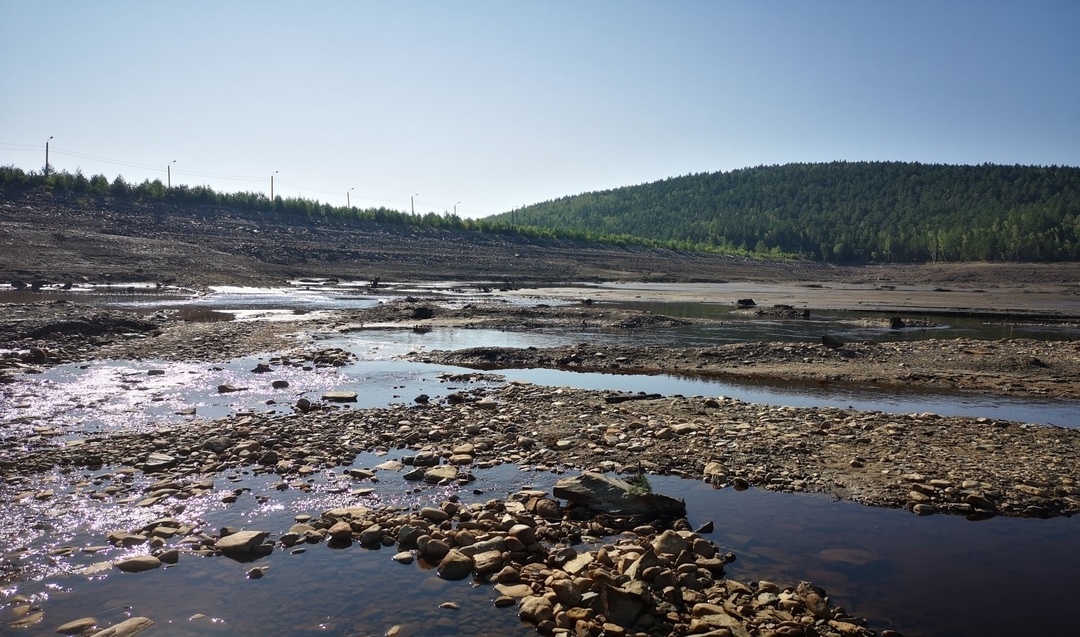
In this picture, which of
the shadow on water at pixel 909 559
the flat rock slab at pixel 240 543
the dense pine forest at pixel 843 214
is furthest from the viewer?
the dense pine forest at pixel 843 214

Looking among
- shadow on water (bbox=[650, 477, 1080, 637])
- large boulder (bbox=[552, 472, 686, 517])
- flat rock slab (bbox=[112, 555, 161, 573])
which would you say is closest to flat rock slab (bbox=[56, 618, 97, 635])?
flat rock slab (bbox=[112, 555, 161, 573])

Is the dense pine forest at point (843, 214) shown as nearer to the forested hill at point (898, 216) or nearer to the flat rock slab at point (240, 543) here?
the forested hill at point (898, 216)

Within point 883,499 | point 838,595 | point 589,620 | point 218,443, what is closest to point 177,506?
point 218,443

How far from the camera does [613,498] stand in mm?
8469

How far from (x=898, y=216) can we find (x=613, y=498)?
17421 centimetres

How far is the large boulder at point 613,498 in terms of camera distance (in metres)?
8.31

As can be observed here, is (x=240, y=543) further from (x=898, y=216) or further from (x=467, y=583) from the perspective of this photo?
(x=898, y=216)

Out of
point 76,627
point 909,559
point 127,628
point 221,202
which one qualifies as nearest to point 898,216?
point 221,202

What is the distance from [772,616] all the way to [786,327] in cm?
2808

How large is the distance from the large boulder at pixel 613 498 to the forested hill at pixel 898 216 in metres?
114

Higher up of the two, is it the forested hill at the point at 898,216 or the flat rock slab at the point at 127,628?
the forested hill at the point at 898,216

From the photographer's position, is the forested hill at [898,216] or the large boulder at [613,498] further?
the forested hill at [898,216]

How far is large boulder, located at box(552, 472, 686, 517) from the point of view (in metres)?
8.31

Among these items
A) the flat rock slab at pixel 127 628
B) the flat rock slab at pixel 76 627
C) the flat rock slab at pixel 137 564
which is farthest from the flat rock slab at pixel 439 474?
the flat rock slab at pixel 76 627
